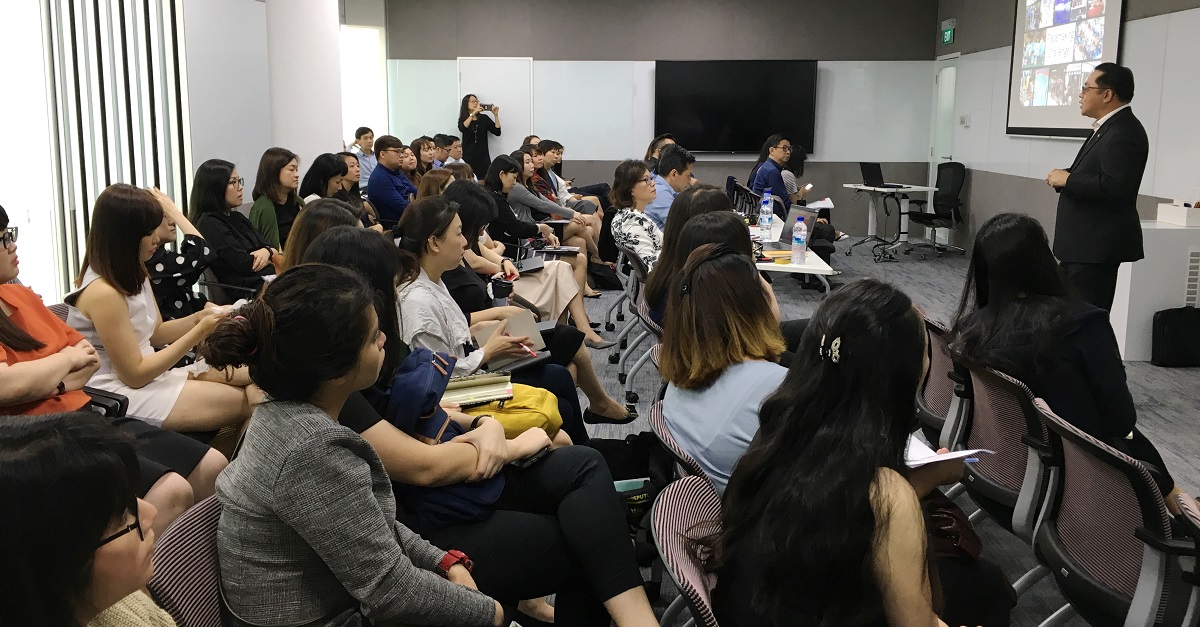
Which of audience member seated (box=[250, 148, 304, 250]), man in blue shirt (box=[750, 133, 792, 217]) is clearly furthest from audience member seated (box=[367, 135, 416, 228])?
man in blue shirt (box=[750, 133, 792, 217])

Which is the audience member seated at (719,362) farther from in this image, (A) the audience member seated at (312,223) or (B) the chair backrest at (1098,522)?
(A) the audience member seated at (312,223)

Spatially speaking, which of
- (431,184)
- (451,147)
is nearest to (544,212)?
(431,184)

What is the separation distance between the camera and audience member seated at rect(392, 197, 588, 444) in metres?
3.33

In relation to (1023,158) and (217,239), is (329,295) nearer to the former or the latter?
(217,239)

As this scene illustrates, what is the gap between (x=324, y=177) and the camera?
6176mm

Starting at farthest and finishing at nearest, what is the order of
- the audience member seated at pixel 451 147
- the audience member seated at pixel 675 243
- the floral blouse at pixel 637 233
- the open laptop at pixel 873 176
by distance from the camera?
the open laptop at pixel 873 176 < the audience member seated at pixel 451 147 < the floral blouse at pixel 637 233 < the audience member seated at pixel 675 243

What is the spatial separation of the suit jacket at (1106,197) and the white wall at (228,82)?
16.0 feet

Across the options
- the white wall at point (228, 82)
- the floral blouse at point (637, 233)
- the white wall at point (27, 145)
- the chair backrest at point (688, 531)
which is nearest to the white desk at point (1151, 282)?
the floral blouse at point (637, 233)

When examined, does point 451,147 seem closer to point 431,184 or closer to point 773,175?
point 773,175

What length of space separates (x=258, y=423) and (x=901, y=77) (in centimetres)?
1212

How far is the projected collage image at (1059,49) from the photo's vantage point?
25.1 feet

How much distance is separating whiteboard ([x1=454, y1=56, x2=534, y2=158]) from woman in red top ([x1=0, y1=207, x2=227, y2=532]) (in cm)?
1046

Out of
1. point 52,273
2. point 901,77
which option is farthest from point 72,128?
point 901,77

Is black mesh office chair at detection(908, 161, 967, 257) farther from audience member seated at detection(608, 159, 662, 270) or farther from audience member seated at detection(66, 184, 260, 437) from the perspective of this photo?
audience member seated at detection(66, 184, 260, 437)
